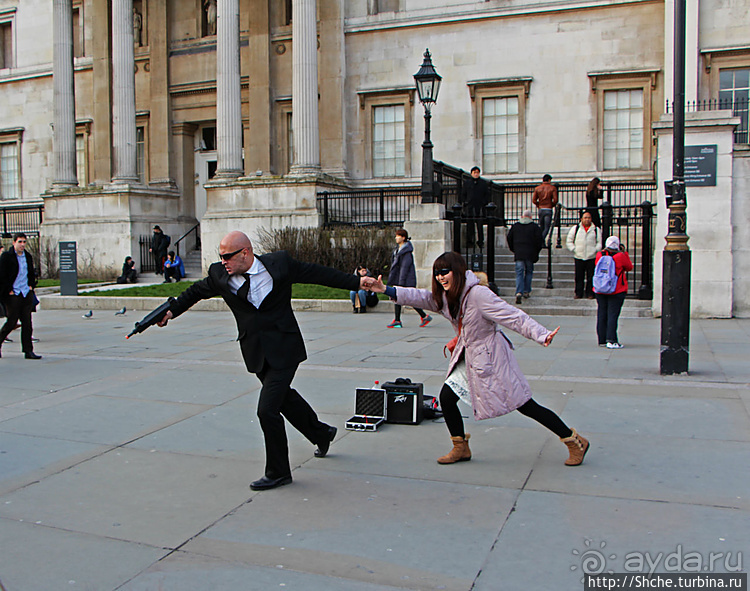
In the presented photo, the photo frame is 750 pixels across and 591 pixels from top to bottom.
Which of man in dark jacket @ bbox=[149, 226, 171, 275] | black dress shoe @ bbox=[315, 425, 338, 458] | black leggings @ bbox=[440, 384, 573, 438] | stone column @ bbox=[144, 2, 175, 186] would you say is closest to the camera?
black leggings @ bbox=[440, 384, 573, 438]

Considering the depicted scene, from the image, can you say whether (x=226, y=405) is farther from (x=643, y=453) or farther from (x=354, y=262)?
(x=354, y=262)

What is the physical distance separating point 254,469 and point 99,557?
161cm

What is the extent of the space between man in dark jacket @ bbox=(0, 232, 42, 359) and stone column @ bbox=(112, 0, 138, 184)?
15.5 m

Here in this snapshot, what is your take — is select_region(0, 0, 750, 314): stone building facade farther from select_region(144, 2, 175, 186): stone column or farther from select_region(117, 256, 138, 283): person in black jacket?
select_region(117, 256, 138, 283): person in black jacket

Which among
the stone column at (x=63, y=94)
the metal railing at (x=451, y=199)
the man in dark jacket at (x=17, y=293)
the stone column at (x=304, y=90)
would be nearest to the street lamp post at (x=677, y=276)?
the man in dark jacket at (x=17, y=293)

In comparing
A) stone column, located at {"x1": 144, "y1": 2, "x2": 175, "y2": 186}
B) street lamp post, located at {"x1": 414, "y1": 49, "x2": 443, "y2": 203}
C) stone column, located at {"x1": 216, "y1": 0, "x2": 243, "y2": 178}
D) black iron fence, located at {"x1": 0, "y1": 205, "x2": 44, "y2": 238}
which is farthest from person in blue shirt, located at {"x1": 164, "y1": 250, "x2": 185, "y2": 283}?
street lamp post, located at {"x1": 414, "y1": 49, "x2": 443, "y2": 203}

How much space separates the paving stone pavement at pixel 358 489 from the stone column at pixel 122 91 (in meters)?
18.3

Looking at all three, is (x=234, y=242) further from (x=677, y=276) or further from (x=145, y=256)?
(x=145, y=256)

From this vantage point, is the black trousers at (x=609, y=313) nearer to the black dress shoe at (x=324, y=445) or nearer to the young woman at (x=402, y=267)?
the young woman at (x=402, y=267)

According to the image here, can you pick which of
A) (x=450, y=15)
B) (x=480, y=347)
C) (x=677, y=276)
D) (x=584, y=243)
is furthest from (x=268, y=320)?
(x=450, y=15)

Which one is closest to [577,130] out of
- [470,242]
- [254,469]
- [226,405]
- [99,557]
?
[470,242]

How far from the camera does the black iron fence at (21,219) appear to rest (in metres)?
29.1

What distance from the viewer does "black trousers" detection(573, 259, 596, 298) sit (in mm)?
15113

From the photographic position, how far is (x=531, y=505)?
4.66 meters
